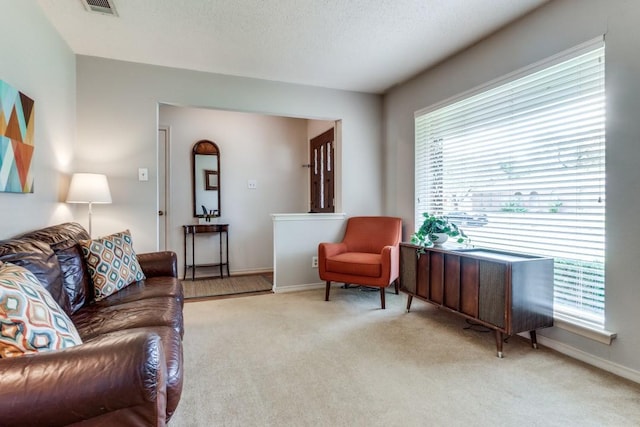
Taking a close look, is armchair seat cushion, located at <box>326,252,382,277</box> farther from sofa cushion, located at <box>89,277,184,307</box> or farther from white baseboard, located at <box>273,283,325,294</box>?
sofa cushion, located at <box>89,277,184,307</box>

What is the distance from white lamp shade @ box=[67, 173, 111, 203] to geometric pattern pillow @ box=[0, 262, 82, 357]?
170 cm

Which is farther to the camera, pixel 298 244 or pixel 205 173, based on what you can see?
pixel 205 173

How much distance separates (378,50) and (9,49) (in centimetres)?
263

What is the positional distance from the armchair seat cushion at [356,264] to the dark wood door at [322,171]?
47.8 inches

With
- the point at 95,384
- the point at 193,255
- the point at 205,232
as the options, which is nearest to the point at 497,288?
the point at 95,384

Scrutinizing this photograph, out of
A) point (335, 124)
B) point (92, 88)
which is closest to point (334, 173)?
point (335, 124)

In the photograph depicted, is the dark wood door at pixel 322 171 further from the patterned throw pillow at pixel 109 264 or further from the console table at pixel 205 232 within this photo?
the patterned throw pillow at pixel 109 264

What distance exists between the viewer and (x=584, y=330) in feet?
6.72

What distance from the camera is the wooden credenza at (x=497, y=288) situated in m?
2.08

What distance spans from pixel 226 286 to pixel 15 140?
8.45ft

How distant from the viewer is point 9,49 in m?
1.90

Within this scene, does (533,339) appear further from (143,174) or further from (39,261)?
(143,174)

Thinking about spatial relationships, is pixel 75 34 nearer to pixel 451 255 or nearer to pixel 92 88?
pixel 92 88

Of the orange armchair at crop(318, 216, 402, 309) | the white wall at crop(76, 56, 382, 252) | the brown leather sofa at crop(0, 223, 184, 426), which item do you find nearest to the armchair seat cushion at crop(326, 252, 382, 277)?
the orange armchair at crop(318, 216, 402, 309)
